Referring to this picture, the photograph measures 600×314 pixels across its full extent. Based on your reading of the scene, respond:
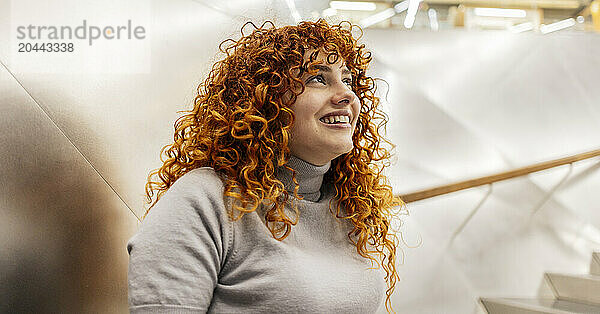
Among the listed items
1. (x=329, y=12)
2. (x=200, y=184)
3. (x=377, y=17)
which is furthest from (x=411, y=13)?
(x=200, y=184)

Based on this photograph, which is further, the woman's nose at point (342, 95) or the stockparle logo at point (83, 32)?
the stockparle logo at point (83, 32)

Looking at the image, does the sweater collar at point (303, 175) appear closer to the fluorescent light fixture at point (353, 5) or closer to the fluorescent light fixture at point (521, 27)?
the fluorescent light fixture at point (353, 5)

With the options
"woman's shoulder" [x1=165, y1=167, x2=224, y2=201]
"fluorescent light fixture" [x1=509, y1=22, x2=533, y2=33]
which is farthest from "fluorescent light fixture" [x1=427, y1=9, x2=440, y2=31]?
"woman's shoulder" [x1=165, y1=167, x2=224, y2=201]

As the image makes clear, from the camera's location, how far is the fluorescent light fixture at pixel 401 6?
2.46 meters

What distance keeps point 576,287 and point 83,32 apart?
2.33 metres

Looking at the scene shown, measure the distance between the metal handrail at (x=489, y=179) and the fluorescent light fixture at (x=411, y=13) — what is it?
725mm

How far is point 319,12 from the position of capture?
91.1 inches

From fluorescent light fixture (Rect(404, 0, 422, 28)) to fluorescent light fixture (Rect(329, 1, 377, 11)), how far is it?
6.2 inches

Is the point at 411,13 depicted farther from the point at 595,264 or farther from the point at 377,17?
the point at 595,264

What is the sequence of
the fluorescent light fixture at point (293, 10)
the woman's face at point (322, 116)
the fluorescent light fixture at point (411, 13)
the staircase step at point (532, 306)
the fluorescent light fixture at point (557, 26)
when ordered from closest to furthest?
the woman's face at point (322, 116)
the fluorescent light fixture at point (293, 10)
the staircase step at point (532, 306)
the fluorescent light fixture at point (411, 13)
the fluorescent light fixture at point (557, 26)

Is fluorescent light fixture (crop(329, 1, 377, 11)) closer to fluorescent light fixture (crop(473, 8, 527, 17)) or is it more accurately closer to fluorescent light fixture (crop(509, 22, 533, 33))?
fluorescent light fixture (crop(473, 8, 527, 17))

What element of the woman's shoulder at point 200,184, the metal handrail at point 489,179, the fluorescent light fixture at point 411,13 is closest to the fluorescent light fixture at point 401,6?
the fluorescent light fixture at point 411,13

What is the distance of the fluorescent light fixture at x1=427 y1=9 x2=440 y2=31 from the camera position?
248 cm

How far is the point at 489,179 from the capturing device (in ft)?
7.98
